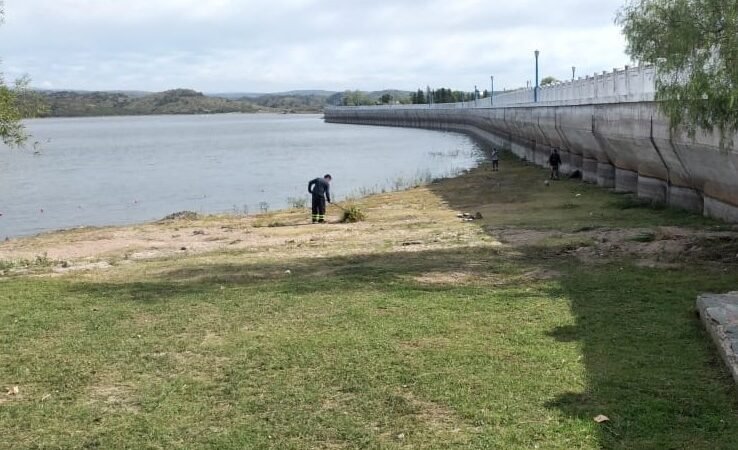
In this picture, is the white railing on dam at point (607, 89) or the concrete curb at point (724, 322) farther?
the white railing on dam at point (607, 89)

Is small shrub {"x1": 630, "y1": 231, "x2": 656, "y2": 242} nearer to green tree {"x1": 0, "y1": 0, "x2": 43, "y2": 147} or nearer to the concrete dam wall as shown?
the concrete dam wall

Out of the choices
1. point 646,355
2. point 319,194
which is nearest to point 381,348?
point 646,355

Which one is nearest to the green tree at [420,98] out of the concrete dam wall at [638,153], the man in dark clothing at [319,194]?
the concrete dam wall at [638,153]

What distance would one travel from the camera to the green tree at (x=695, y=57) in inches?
445

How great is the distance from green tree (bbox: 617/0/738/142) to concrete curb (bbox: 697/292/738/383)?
3.68 m

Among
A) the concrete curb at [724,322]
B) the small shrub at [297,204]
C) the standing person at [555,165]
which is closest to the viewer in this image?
the concrete curb at [724,322]

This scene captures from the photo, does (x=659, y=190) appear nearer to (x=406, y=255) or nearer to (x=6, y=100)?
(x=406, y=255)

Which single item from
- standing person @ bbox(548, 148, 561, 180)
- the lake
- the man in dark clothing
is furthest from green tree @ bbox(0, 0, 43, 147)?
standing person @ bbox(548, 148, 561, 180)

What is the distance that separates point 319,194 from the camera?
23.3 m

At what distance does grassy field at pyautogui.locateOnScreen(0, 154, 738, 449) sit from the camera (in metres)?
6.08

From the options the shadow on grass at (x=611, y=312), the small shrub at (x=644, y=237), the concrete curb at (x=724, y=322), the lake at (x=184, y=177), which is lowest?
the lake at (x=184, y=177)

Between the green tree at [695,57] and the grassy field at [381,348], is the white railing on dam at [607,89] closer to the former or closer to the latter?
the green tree at [695,57]

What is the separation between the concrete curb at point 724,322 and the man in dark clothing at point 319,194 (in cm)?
1524

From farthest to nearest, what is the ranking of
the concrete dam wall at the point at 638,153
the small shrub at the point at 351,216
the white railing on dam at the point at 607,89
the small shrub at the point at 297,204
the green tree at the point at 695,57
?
1. the small shrub at the point at 297,204
2. the small shrub at the point at 351,216
3. the white railing on dam at the point at 607,89
4. the concrete dam wall at the point at 638,153
5. the green tree at the point at 695,57
